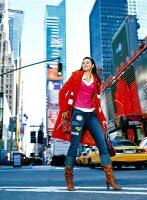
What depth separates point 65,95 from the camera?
4660 millimetres

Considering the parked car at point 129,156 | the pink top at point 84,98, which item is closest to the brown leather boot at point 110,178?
the pink top at point 84,98

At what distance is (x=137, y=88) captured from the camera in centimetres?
4722

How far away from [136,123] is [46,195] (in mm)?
36271

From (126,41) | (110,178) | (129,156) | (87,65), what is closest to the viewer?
(110,178)

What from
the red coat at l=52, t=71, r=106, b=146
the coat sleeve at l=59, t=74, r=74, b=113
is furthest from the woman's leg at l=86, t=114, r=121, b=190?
the coat sleeve at l=59, t=74, r=74, b=113

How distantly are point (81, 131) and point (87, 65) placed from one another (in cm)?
92

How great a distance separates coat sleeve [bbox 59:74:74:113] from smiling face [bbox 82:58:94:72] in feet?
0.71

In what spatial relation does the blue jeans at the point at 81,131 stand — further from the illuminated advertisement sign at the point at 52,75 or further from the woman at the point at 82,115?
the illuminated advertisement sign at the point at 52,75

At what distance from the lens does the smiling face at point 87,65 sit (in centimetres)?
478

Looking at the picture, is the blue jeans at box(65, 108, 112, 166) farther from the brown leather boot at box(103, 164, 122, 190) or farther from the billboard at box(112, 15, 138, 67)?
the billboard at box(112, 15, 138, 67)

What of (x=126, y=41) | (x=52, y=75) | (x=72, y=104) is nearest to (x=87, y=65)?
(x=72, y=104)

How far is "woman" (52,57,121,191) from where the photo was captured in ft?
14.6

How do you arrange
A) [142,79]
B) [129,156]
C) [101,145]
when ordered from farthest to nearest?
[142,79] < [129,156] < [101,145]

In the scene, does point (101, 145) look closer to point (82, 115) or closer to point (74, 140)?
point (74, 140)
